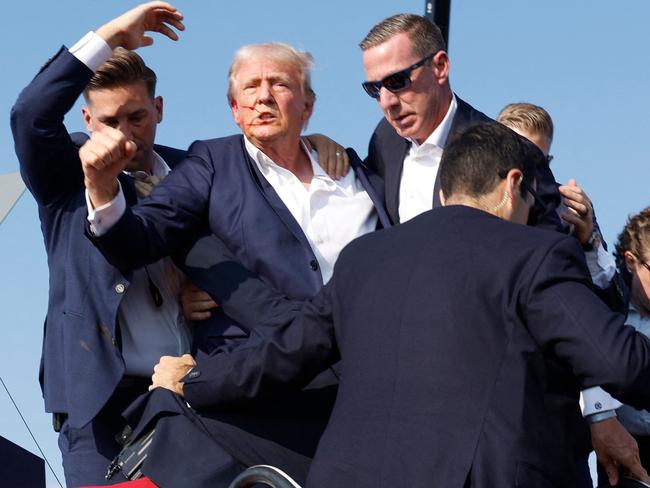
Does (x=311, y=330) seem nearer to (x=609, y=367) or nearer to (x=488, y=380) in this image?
(x=488, y=380)

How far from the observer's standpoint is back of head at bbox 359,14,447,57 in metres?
5.16

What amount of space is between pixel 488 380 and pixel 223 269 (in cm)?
140

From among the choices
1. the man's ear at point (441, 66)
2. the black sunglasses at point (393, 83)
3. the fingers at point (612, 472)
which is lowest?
the fingers at point (612, 472)

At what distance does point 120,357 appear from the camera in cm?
452

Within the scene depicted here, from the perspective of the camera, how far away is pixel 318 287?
4.48 metres

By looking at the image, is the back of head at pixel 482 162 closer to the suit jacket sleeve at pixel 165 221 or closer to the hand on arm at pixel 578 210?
the hand on arm at pixel 578 210

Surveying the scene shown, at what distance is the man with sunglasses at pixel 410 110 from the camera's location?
4871mm

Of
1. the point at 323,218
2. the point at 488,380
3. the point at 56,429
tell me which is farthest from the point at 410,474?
the point at 56,429

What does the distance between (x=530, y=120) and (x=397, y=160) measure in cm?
127

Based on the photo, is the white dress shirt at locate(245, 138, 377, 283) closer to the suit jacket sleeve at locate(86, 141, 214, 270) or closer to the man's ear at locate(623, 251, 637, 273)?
the suit jacket sleeve at locate(86, 141, 214, 270)

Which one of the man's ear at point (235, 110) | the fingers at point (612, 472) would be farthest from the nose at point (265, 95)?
the fingers at point (612, 472)

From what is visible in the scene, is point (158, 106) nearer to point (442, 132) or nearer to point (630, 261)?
point (442, 132)

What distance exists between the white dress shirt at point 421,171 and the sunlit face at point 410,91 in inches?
1.8

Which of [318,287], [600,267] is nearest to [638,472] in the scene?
[600,267]
